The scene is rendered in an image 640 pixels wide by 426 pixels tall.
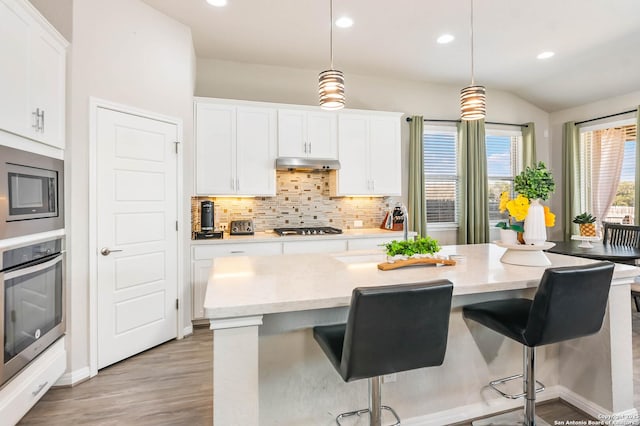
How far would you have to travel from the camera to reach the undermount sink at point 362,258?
88.3 inches

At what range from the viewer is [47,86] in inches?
85.8

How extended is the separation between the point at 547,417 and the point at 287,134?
11.2 ft

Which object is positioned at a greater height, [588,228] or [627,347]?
[588,228]

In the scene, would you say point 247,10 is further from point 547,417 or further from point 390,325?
point 547,417

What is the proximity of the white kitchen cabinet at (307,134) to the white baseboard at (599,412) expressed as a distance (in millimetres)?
3102

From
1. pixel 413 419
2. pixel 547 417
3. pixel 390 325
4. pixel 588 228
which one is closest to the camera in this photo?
pixel 390 325

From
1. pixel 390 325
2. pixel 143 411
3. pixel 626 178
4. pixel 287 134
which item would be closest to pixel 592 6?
pixel 626 178

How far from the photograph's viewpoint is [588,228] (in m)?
4.29

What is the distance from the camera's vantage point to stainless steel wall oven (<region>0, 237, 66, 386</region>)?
176 cm

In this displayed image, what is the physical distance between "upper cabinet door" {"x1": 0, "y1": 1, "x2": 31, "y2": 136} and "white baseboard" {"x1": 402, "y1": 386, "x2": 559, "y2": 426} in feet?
8.70

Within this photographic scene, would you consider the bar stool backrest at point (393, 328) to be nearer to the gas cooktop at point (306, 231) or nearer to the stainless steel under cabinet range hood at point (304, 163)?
the gas cooktop at point (306, 231)

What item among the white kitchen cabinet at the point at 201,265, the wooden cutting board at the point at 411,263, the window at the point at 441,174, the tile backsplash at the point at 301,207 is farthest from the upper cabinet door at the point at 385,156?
the wooden cutting board at the point at 411,263

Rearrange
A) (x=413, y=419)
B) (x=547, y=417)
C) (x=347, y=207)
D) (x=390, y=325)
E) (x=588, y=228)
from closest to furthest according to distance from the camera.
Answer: (x=390, y=325)
(x=413, y=419)
(x=547, y=417)
(x=588, y=228)
(x=347, y=207)

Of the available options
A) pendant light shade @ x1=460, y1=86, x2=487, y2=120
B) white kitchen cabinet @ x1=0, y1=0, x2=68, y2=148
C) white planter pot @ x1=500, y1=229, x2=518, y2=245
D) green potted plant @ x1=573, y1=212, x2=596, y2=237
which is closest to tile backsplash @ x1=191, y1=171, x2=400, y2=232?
white kitchen cabinet @ x1=0, y1=0, x2=68, y2=148
